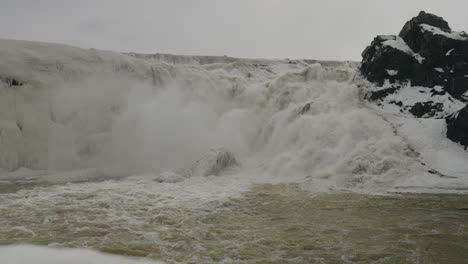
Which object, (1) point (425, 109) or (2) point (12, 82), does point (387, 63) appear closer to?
(1) point (425, 109)

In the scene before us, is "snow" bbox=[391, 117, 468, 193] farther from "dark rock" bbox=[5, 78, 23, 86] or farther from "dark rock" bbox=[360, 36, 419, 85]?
"dark rock" bbox=[5, 78, 23, 86]

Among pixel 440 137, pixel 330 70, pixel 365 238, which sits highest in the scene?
pixel 330 70

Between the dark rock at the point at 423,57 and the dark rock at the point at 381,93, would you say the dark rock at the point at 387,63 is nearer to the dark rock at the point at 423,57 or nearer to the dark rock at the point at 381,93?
the dark rock at the point at 423,57

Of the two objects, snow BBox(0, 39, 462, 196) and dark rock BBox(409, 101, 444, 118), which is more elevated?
dark rock BBox(409, 101, 444, 118)

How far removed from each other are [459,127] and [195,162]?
7707mm

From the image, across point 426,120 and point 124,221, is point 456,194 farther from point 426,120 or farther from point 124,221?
point 124,221

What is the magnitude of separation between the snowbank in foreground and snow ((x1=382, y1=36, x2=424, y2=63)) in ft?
41.3

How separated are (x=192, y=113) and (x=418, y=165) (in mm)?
8689

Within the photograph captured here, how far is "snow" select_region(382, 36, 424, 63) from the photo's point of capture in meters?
13.2

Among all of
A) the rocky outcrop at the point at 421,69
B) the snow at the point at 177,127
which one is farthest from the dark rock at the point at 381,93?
the snow at the point at 177,127

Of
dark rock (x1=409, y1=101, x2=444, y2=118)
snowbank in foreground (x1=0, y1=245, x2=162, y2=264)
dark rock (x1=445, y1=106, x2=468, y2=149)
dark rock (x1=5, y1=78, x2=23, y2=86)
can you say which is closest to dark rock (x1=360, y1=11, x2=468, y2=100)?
dark rock (x1=409, y1=101, x2=444, y2=118)

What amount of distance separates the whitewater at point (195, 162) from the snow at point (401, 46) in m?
2.06

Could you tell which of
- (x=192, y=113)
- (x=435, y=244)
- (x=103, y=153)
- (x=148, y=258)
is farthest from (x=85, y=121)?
(x=435, y=244)

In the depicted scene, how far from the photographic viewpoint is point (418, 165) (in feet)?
31.1
